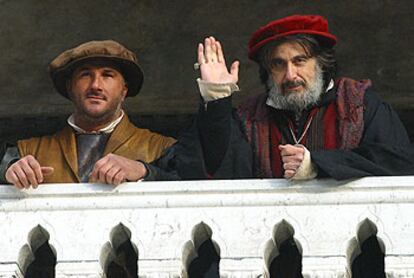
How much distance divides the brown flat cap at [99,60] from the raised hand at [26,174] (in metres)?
1.01

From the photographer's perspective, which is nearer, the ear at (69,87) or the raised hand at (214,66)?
the raised hand at (214,66)

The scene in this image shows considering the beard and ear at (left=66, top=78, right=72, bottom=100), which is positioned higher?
ear at (left=66, top=78, right=72, bottom=100)

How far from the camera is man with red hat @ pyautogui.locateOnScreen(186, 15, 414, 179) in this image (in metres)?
9.83

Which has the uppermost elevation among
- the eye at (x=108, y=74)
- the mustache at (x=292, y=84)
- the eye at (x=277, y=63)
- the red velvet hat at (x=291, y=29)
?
the red velvet hat at (x=291, y=29)

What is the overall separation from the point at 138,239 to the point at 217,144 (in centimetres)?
56

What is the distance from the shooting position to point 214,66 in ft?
33.1

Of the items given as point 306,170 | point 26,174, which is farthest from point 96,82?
point 306,170

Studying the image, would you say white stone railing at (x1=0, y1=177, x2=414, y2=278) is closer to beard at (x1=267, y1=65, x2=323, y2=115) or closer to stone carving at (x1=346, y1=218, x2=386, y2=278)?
stone carving at (x1=346, y1=218, x2=386, y2=278)

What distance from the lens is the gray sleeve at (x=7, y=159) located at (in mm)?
10313

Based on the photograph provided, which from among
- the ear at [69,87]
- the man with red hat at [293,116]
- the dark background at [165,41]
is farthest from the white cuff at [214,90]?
the dark background at [165,41]

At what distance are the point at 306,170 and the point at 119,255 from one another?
2.70ft

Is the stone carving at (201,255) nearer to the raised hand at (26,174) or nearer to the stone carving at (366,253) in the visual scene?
the stone carving at (366,253)

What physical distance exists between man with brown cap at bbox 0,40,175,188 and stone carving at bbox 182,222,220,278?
77 centimetres

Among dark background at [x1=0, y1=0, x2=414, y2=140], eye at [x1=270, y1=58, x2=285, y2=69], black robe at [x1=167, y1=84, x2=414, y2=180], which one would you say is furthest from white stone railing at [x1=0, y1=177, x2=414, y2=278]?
dark background at [x1=0, y1=0, x2=414, y2=140]
